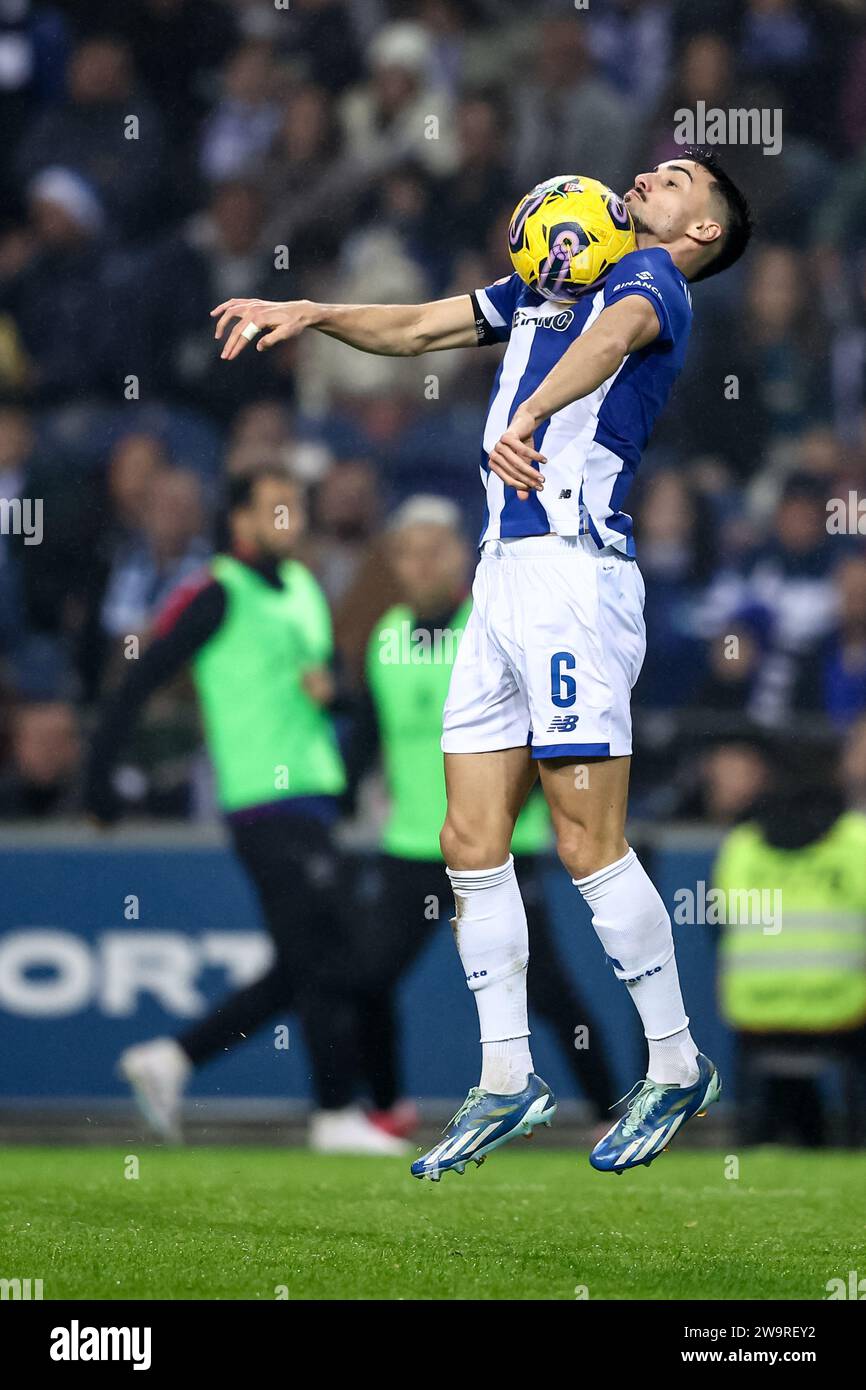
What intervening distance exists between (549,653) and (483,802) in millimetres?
409

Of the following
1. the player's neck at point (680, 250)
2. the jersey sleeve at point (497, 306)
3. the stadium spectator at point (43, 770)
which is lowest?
the stadium spectator at point (43, 770)

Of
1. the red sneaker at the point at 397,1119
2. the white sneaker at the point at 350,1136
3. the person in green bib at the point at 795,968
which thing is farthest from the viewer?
the person in green bib at the point at 795,968

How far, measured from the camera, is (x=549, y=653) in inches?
204

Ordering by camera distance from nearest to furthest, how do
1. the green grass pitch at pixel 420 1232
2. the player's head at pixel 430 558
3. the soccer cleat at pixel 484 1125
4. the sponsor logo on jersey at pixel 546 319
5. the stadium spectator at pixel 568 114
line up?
the green grass pitch at pixel 420 1232
the soccer cleat at pixel 484 1125
the sponsor logo on jersey at pixel 546 319
the player's head at pixel 430 558
the stadium spectator at pixel 568 114

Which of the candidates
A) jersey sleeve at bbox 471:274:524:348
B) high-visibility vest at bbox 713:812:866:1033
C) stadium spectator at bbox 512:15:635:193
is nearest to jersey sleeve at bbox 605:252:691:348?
jersey sleeve at bbox 471:274:524:348

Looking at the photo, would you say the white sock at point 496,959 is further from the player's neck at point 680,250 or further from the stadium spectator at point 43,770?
the stadium spectator at point 43,770

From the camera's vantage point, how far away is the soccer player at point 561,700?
204 inches

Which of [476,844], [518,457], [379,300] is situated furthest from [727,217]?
[379,300]

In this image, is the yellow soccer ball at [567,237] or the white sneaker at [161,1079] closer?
the yellow soccer ball at [567,237]

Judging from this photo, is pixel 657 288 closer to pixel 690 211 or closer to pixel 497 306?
pixel 690 211

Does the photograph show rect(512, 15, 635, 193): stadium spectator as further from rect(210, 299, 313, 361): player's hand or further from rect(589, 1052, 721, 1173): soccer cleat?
rect(589, 1052, 721, 1173): soccer cleat

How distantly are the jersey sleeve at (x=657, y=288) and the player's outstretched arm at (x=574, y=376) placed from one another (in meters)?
0.04

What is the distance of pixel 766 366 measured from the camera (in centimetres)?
1094

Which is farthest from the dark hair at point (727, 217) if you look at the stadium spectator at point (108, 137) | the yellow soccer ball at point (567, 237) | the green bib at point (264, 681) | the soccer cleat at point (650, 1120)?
the stadium spectator at point (108, 137)
